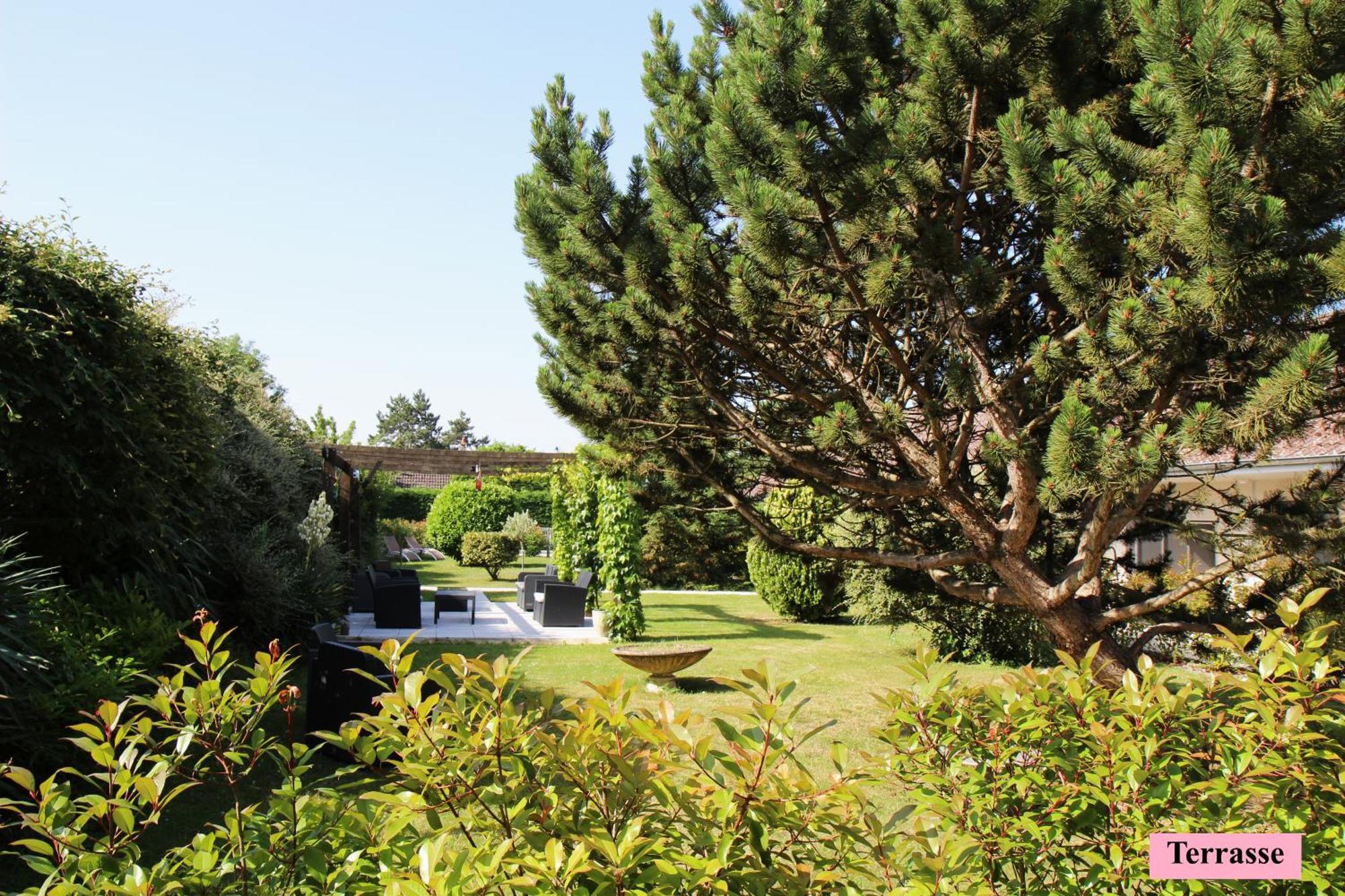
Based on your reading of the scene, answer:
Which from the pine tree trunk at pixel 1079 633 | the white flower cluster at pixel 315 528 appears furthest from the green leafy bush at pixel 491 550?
the pine tree trunk at pixel 1079 633

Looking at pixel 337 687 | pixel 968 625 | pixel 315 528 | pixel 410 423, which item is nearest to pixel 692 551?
pixel 968 625

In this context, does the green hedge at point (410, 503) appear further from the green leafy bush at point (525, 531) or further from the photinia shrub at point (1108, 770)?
the photinia shrub at point (1108, 770)

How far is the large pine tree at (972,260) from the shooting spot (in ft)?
12.4

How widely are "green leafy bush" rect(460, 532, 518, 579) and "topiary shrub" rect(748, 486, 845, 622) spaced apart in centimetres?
826

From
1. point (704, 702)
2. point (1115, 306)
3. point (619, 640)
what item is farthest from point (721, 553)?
point (1115, 306)

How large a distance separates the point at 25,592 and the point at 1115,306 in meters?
6.11

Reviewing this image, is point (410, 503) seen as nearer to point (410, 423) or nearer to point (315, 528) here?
point (315, 528)

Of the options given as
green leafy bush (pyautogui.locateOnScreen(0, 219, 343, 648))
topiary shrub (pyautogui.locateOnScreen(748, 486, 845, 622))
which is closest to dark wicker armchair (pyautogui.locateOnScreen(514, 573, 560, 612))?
topiary shrub (pyautogui.locateOnScreen(748, 486, 845, 622))

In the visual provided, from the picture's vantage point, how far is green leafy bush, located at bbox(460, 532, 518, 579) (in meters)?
20.7

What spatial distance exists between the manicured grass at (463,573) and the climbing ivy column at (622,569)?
715 centimetres

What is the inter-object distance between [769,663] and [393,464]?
12.4 meters

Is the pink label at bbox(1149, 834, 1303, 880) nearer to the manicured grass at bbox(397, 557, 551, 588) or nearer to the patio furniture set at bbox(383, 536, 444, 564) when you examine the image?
the manicured grass at bbox(397, 557, 551, 588)

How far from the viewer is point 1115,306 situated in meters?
4.14

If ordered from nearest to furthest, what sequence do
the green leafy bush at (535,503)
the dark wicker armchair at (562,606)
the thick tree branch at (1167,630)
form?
the thick tree branch at (1167,630)
the dark wicker armchair at (562,606)
the green leafy bush at (535,503)
